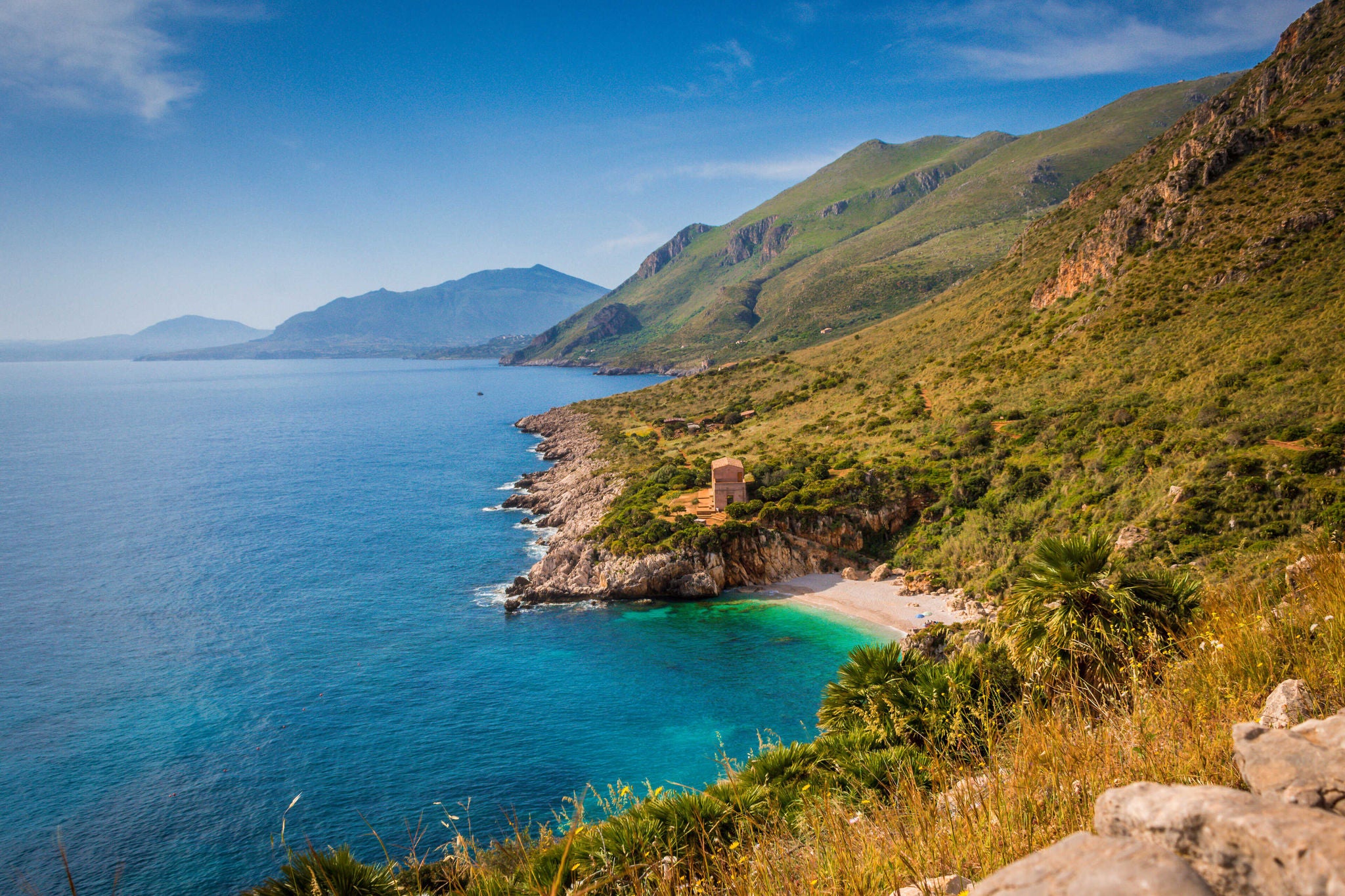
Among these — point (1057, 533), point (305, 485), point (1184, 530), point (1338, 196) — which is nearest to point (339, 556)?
point (305, 485)

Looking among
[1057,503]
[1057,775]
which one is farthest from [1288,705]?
[1057,503]

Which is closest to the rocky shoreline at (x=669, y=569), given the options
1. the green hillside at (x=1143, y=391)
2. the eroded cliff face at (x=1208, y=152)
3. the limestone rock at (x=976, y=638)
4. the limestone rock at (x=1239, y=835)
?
the green hillside at (x=1143, y=391)

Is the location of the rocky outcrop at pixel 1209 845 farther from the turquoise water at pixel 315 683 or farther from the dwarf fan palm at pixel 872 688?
the turquoise water at pixel 315 683

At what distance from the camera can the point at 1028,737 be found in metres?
5.14

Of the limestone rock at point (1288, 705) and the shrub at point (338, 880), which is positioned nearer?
the limestone rock at point (1288, 705)

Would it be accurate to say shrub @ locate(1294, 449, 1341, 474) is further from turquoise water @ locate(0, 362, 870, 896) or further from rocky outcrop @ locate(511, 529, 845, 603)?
rocky outcrop @ locate(511, 529, 845, 603)

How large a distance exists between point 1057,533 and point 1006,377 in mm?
22753

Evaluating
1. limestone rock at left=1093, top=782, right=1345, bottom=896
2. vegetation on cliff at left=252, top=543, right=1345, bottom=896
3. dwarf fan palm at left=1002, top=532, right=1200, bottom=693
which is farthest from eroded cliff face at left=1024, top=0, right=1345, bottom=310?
limestone rock at left=1093, top=782, right=1345, bottom=896

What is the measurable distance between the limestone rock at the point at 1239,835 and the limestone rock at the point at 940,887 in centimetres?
136

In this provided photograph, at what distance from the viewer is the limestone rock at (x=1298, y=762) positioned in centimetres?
323

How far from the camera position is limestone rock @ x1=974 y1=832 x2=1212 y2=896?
2.40 meters

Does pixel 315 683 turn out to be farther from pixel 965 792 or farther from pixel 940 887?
pixel 940 887

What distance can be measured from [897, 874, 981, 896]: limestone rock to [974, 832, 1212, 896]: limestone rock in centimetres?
155

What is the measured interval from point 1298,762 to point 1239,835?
3.62ft
